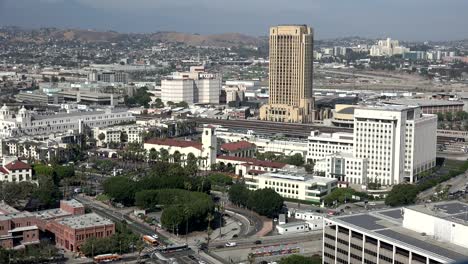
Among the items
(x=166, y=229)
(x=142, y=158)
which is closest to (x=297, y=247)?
(x=166, y=229)

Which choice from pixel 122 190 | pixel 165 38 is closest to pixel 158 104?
pixel 122 190

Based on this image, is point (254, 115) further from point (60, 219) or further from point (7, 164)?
point (60, 219)

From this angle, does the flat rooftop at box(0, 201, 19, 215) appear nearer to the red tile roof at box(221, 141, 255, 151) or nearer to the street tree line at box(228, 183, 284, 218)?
the street tree line at box(228, 183, 284, 218)

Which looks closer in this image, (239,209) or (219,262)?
(219,262)

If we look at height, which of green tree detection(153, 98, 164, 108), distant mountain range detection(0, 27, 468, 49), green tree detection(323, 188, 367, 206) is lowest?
green tree detection(323, 188, 367, 206)

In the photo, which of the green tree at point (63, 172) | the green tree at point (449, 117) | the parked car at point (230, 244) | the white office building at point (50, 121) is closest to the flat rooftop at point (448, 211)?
the parked car at point (230, 244)

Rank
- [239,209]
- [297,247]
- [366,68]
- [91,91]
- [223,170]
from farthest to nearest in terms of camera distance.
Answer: [366,68], [91,91], [223,170], [239,209], [297,247]

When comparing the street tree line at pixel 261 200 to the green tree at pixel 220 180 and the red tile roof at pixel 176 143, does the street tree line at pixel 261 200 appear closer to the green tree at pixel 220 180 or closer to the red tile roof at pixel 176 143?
the green tree at pixel 220 180

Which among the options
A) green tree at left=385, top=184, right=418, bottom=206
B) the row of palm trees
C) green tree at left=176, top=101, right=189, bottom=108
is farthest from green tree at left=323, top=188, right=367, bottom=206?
green tree at left=176, top=101, right=189, bottom=108
